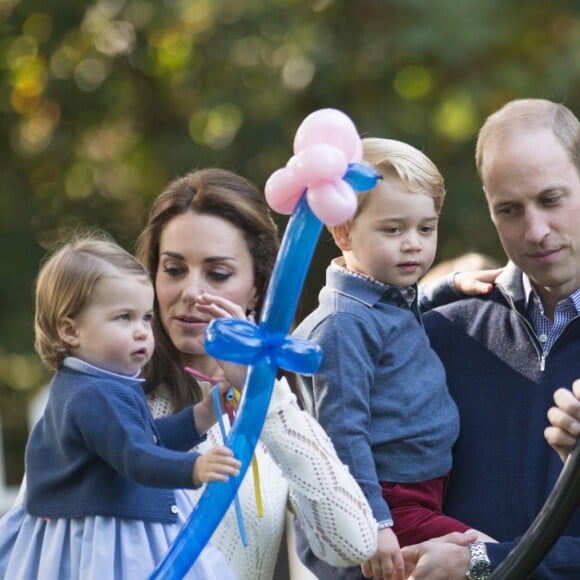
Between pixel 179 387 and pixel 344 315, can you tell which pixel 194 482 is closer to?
pixel 344 315

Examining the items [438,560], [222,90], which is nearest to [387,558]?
[438,560]

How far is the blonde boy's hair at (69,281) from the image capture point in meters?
2.72

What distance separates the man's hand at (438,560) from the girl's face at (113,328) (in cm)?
71

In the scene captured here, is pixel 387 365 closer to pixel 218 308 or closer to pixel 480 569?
pixel 480 569

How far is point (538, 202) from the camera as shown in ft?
10.2

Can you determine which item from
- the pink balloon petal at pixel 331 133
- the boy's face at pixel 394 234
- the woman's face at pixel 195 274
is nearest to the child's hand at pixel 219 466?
the pink balloon petal at pixel 331 133

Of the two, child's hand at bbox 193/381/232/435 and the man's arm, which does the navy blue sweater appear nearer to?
the man's arm

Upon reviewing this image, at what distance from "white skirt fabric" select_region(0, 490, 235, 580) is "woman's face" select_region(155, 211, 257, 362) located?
68cm

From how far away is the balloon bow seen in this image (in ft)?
7.99

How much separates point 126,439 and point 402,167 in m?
0.86

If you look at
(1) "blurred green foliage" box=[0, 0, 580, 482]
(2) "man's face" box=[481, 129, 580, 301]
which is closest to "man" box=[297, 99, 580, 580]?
(2) "man's face" box=[481, 129, 580, 301]

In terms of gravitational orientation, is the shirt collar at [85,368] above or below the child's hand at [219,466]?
above

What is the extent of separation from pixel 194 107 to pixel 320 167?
6.02 m

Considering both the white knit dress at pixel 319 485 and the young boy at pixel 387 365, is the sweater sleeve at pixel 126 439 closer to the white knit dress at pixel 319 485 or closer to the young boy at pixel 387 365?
the white knit dress at pixel 319 485
